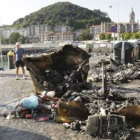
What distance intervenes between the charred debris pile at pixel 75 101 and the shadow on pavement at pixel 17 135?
0.67 m

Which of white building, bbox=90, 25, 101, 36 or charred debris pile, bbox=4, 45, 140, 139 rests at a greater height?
white building, bbox=90, 25, 101, 36

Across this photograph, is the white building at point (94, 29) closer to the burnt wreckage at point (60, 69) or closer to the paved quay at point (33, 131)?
the burnt wreckage at point (60, 69)

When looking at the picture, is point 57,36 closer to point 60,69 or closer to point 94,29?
point 94,29

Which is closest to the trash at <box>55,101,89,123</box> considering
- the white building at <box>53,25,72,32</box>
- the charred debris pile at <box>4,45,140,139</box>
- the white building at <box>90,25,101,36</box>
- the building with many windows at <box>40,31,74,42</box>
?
the charred debris pile at <box>4,45,140,139</box>

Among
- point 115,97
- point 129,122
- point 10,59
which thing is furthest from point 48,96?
point 10,59

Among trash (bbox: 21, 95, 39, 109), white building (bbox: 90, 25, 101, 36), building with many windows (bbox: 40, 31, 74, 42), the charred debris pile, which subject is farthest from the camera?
building with many windows (bbox: 40, 31, 74, 42)

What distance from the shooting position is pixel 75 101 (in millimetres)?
6160

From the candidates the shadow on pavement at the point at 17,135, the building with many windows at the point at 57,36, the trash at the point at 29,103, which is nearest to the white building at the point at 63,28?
the building with many windows at the point at 57,36

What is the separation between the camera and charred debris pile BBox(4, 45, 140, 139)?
17.0ft

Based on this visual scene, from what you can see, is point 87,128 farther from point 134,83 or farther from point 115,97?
point 134,83

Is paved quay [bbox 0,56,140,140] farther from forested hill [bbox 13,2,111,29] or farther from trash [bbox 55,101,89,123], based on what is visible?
forested hill [bbox 13,2,111,29]

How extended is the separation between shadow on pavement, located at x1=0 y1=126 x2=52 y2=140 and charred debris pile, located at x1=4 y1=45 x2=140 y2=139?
2.21 ft

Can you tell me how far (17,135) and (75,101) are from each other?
4.76 feet

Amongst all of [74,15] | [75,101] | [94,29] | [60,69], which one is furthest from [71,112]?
[74,15]
